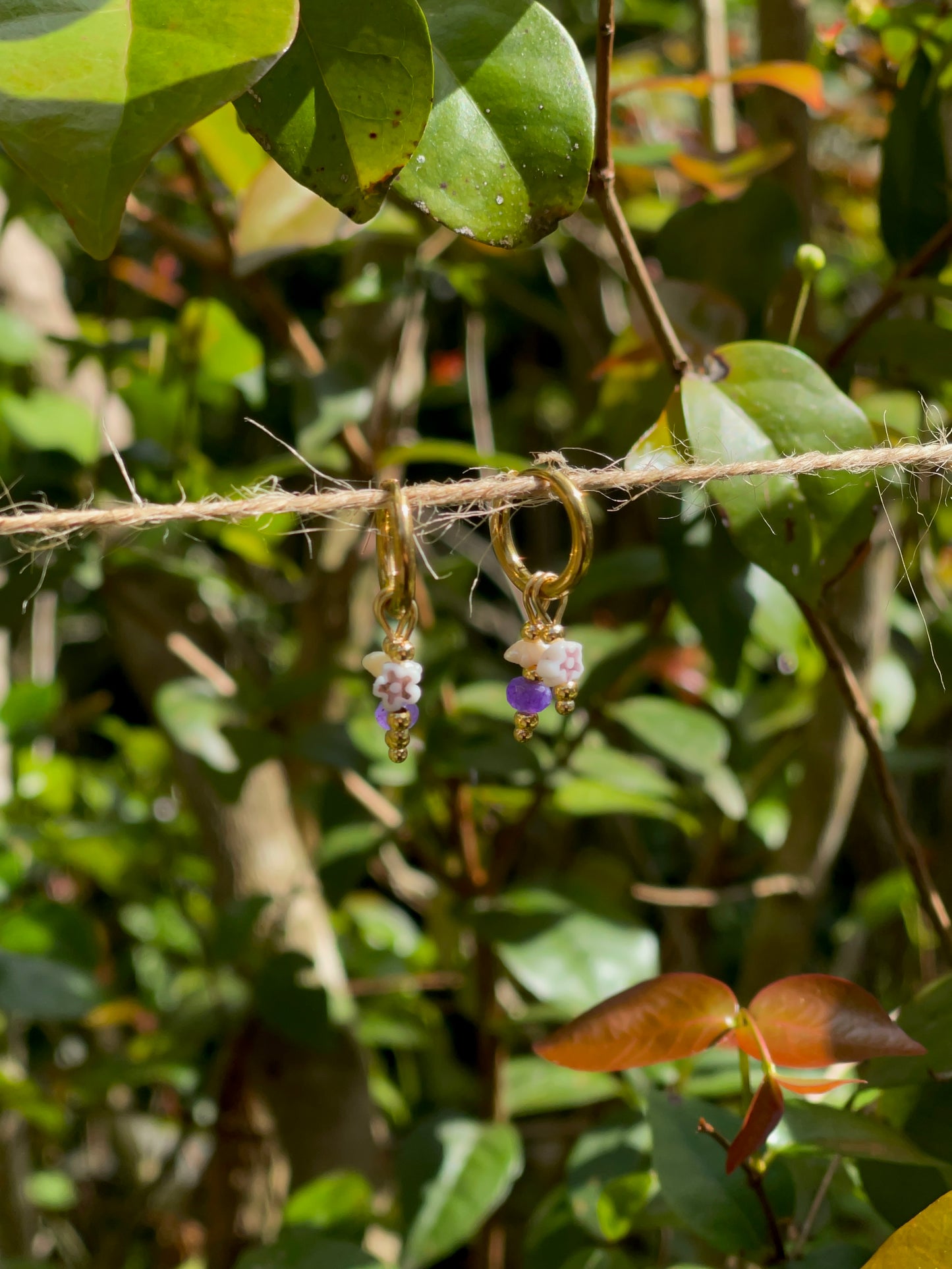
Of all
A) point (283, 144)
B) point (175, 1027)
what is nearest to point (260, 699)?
point (175, 1027)

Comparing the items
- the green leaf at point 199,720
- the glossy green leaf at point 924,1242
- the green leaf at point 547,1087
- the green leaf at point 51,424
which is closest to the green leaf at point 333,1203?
the green leaf at point 547,1087

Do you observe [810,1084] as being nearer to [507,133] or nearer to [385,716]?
[385,716]

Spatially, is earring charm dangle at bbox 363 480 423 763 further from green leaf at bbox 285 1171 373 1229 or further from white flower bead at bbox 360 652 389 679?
green leaf at bbox 285 1171 373 1229

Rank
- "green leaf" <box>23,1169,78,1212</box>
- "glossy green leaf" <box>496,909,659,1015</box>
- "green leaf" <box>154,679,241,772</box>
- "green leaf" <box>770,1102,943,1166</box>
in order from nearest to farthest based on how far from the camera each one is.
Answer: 1. "green leaf" <box>770,1102,943,1166</box>
2. "glossy green leaf" <box>496,909,659,1015</box>
3. "green leaf" <box>154,679,241,772</box>
4. "green leaf" <box>23,1169,78,1212</box>

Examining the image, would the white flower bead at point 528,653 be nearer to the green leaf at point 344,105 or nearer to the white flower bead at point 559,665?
the white flower bead at point 559,665

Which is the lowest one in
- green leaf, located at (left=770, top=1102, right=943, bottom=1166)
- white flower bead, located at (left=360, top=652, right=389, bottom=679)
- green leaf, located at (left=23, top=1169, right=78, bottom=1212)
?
green leaf, located at (left=23, top=1169, right=78, bottom=1212)

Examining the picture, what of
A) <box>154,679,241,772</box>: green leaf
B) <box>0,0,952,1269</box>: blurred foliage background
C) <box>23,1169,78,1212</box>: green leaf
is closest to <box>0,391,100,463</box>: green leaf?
<box>0,0,952,1269</box>: blurred foliage background
